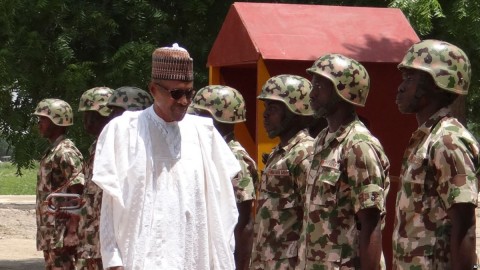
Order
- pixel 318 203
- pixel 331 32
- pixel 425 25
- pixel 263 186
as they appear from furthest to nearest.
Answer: pixel 425 25 < pixel 331 32 < pixel 263 186 < pixel 318 203

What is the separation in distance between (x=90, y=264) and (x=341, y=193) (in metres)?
3.34

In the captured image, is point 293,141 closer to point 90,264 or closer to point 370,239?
point 370,239

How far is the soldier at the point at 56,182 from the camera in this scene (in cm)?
998

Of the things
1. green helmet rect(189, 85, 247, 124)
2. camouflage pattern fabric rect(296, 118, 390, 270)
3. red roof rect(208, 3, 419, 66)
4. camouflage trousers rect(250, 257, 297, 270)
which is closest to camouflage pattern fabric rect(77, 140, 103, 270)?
green helmet rect(189, 85, 247, 124)

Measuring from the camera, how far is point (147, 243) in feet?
16.1

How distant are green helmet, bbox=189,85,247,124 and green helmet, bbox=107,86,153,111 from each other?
391 millimetres

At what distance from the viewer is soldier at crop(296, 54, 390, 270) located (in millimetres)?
5621

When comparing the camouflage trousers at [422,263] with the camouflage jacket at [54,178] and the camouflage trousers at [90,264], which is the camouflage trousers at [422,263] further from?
the camouflage jacket at [54,178]

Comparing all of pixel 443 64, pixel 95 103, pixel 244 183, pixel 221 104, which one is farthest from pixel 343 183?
pixel 95 103

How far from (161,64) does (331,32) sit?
183 inches

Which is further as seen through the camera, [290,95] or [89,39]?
[89,39]

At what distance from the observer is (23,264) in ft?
53.0

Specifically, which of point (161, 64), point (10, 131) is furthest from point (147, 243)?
point (10, 131)

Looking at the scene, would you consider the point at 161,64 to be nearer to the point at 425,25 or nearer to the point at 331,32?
the point at 331,32
